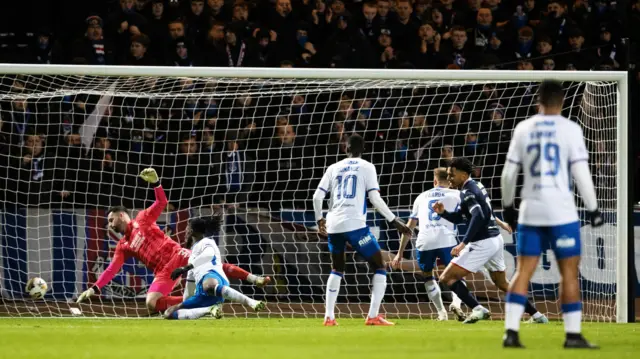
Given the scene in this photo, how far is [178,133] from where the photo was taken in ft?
52.1

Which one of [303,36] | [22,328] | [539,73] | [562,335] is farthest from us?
[303,36]

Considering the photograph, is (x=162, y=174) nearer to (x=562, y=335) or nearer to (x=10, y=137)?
(x=10, y=137)

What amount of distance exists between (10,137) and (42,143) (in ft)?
1.39

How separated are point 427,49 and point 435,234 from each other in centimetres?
529

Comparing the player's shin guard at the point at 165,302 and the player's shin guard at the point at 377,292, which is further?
the player's shin guard at the point at 165,302

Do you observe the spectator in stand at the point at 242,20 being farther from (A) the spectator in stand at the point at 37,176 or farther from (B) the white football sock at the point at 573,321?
(B) the white football sock at the point at 573,321

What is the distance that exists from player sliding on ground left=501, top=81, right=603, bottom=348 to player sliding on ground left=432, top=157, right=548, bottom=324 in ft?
11.8

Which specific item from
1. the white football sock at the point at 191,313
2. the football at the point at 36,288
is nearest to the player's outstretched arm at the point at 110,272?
the football at the point at 36,288

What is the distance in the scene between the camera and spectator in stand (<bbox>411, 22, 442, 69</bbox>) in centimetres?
1748

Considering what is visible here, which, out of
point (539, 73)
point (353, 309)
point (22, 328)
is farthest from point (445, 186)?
point (22, 328)

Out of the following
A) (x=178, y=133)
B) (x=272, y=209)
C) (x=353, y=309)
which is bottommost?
(x=353, y=309)

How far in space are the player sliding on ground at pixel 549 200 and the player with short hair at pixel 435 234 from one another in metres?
5.13

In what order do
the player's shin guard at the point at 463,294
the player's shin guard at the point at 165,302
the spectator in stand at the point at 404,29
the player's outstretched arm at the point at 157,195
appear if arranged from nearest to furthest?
the player's shin guard at the point at 463,294 → the player's outstretched arm at the point at 157,195 → the player's shin guard at the point at 165,302 → the spectator in stand at the point at 404,29

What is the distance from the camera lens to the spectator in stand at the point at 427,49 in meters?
17.5
